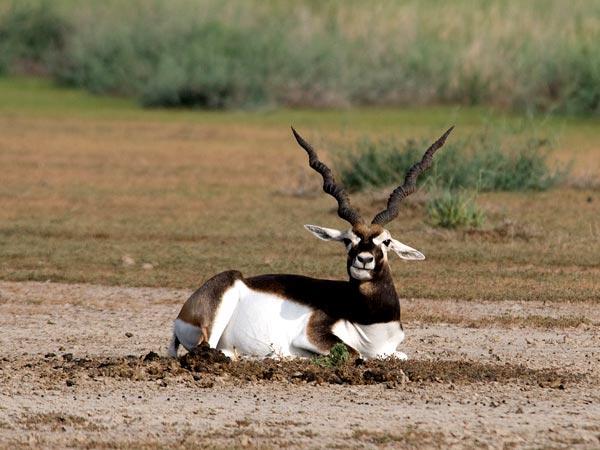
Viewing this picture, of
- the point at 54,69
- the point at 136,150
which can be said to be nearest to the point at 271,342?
the point at 136,150

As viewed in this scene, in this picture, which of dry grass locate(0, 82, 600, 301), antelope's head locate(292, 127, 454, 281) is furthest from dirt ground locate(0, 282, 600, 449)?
dry grass locate(0, 82, 600, 301)

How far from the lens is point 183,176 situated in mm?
21078

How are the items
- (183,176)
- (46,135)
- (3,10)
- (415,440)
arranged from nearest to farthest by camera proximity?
1. (415,440)
2. (183,176)
3. (46,135)
4. (3,10)

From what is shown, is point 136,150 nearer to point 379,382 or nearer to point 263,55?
point 263,55

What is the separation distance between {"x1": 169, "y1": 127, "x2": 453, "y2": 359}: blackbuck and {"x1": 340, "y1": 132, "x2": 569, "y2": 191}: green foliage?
8308mm

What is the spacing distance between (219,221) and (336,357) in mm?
8237

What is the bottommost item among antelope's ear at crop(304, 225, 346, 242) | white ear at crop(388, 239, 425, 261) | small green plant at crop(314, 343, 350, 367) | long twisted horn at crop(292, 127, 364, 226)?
small green plant at crop(314, 343, 350, 367)

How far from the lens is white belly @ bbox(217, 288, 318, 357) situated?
8828 millimetres

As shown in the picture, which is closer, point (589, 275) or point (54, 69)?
point (589, 275)

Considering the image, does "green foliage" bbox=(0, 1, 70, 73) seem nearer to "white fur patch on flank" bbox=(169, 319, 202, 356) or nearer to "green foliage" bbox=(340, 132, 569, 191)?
"green foliage" bbox=(340, 132, 569, 191)

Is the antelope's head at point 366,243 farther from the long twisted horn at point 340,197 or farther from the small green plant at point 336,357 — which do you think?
the small green plant at point 336,357

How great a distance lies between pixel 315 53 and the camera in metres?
31.2

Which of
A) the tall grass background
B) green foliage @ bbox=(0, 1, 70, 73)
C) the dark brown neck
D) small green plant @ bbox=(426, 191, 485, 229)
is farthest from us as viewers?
green foliage @ bbox=(0, 1, 70, 73)

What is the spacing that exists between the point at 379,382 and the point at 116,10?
29190 millimetres
